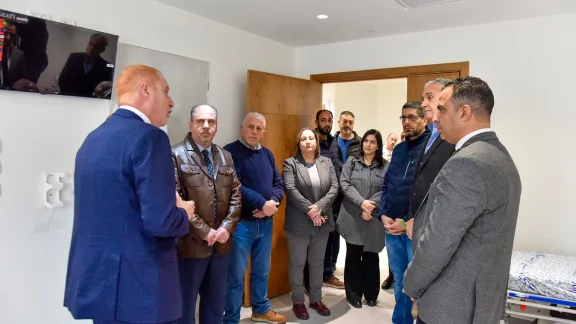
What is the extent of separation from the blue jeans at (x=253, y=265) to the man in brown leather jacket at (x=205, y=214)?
365 mm

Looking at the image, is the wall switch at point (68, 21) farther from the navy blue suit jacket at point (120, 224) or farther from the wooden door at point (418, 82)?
the wooden door at point (418, 82)

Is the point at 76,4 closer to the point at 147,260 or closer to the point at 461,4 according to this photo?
the point at 147,260

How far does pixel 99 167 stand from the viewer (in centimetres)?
145

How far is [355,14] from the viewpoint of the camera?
329cm

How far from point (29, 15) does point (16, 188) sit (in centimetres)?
96

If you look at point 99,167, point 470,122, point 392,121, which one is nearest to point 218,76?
point 99,167

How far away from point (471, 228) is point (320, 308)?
2.29m

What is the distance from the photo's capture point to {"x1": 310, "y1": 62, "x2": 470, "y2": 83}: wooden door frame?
3.61m

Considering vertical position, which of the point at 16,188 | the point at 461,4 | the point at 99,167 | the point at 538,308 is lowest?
the point at 538,308

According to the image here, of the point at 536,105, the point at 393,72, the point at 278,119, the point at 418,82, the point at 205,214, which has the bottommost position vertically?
the point at 205,214

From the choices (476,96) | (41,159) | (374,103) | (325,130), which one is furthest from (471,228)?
(374,103)

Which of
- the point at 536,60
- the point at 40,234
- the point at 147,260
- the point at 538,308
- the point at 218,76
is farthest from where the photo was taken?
the point at 218,76

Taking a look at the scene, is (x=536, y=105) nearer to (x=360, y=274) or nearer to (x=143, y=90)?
(x=360, y=274)

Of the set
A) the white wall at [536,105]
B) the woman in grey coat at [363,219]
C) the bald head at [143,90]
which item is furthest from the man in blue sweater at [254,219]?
the white wall at [536,105]
